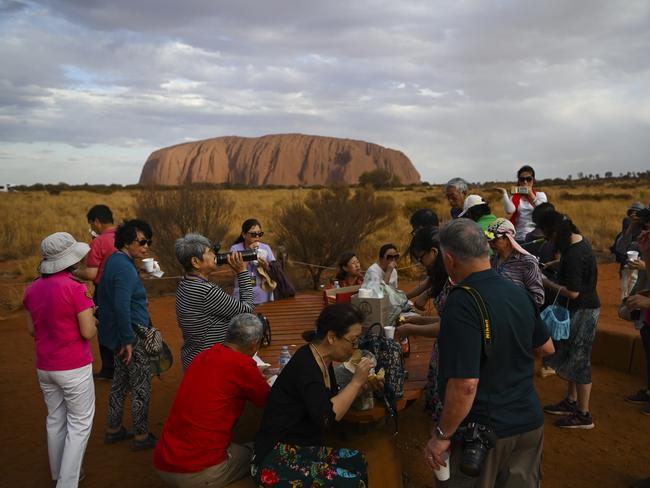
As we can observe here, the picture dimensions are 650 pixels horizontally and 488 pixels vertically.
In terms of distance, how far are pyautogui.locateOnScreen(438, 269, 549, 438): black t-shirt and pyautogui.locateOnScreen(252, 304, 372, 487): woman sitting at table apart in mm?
585

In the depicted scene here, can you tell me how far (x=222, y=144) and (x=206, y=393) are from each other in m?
109

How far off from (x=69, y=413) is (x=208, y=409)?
1179 millimetres

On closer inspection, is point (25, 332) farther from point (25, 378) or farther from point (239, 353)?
point (239, 353)

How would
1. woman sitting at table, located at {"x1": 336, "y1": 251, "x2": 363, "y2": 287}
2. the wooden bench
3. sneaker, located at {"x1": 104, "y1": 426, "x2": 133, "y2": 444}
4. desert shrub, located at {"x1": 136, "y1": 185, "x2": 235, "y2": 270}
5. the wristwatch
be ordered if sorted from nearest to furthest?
the wristwatch
the wooden bench
sneaker, located at {"x1": 104, "y1": 426, "x2": 133, "y2": 444}
woman sitting at table, located at {"x1": 336, "y1": 251, "x2": 363, "y2": 287}
desert shrub, located at {"x1": 136, "y1": 185, "x2": 235, "y2": 270}

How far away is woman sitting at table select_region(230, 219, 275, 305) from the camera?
5047 mm

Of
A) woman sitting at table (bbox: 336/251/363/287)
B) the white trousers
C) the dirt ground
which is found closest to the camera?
the white trousers

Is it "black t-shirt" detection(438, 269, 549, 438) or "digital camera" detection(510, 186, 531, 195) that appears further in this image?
"digital camera" detection(510, 186, 531, 195)

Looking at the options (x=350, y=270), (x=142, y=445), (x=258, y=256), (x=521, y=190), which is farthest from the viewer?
(x=521, y=190)

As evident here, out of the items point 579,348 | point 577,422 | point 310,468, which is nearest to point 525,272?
point 579,348

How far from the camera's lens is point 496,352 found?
2.00 m

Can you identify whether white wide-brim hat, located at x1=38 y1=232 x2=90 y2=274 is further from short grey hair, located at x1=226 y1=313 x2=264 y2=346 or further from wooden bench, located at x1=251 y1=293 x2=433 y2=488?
wooden bench, located at x1=251 y1=293 x2=433 y2=488

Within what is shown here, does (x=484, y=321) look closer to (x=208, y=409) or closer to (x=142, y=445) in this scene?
(x=208, y=409)

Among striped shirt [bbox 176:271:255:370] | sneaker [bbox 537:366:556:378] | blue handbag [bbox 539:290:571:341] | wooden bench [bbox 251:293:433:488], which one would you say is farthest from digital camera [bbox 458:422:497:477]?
sneaker [bbox 537:366:556:378]

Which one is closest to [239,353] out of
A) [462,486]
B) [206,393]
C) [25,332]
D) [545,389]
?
[206,393]
